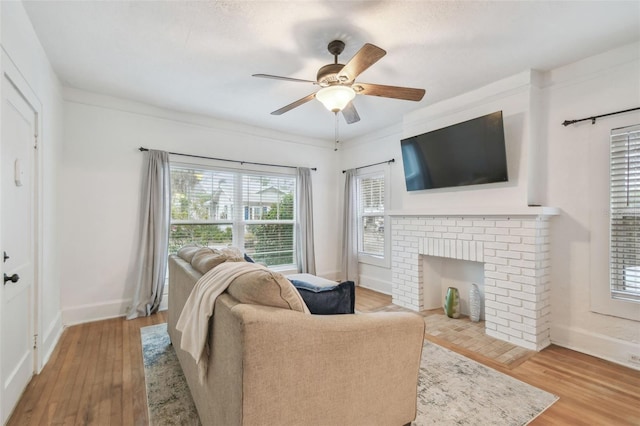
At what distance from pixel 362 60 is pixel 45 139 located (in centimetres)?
280

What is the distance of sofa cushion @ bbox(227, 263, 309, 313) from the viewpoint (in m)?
1.27

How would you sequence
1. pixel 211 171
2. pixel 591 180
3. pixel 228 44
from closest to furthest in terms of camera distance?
1. pixel 228 44
2. pixel 591 180
3. pixel 211 171

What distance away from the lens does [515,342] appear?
279 centimetres

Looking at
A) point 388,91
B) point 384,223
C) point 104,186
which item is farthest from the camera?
point 384,223

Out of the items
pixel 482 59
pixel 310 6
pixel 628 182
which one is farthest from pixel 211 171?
pixel 628 182

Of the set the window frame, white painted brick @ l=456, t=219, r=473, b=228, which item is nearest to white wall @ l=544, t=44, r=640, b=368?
white painted brick @ l=456, t=219, r=473, b=228

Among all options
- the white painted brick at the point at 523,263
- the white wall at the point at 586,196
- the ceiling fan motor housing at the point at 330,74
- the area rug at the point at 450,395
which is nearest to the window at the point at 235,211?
the area rug at the point at 450,395

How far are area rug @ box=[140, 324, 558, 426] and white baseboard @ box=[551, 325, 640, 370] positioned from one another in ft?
3.24

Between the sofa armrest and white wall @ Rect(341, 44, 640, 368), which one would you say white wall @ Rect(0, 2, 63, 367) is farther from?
white wall @ Rect(341, 44, 640, 368)

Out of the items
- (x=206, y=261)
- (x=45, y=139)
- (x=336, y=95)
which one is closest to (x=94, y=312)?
(x=45, y=139)

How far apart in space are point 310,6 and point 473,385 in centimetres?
286

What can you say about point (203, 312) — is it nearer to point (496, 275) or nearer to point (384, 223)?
point (496, 275)

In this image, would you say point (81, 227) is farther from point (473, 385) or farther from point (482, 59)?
point (482, 59)

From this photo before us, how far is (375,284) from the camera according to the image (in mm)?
4781
